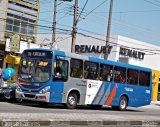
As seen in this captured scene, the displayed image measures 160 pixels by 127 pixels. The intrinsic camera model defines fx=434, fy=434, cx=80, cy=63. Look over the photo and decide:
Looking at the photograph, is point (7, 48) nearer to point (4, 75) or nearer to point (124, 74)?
point (4, 75)

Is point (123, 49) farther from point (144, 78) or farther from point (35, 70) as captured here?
point (35, 70)

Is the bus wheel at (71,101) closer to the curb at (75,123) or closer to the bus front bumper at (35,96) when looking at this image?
the bus front bumper at (35,96)

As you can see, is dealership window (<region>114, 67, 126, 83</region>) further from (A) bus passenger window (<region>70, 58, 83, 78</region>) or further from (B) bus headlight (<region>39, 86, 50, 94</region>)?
(B) bus headlight (<region>39, 86, 50, 94</region>)

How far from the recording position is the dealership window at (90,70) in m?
23.8

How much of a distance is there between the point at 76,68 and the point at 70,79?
768mm

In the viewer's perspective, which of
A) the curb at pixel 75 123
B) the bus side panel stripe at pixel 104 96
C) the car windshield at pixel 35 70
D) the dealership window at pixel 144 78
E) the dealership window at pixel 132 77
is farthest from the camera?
the dealership window at pixel 144 78

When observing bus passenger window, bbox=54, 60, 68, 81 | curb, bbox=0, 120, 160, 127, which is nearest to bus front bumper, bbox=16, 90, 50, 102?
bus passenger window, bbox=54, 60, 68, 81

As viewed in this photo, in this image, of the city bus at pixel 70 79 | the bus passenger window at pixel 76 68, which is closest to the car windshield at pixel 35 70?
the city bus at pixel 70 79

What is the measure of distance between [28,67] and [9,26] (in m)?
21.3

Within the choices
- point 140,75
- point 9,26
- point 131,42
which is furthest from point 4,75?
point 131,42

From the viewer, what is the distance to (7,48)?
121ft

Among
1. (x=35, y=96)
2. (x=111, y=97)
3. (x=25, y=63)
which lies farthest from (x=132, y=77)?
(x=35, y=96)

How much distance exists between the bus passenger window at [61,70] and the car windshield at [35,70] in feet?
1.29

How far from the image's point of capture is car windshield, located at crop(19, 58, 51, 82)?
22.0 meters
